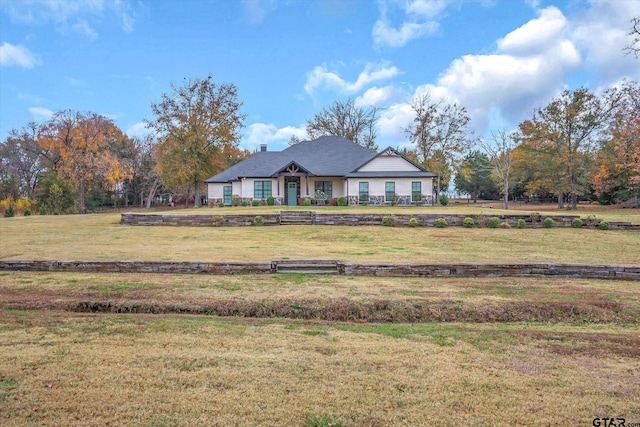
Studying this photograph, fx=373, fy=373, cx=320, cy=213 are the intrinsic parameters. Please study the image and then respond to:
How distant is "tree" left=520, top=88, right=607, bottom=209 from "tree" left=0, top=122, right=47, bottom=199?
5278 centimetres

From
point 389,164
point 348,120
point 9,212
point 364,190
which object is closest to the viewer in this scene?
point 9,212

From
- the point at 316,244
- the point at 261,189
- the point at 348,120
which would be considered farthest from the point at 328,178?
the point at 348,120

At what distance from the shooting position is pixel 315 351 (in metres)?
4.48

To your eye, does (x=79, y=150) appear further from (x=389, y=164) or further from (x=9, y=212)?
(x=389, y=164)

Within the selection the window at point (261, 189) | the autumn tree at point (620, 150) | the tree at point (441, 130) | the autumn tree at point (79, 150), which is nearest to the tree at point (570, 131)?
the autumn tree at point (620, 150)

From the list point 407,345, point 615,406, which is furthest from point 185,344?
point 615,406

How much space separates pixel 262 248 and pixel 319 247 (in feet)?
6.34

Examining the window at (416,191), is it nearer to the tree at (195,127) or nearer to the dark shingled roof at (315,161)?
the dark shingled roof at (315,161)

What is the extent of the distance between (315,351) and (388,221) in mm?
13647

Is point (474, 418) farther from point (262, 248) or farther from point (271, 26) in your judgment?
point (271, 26)

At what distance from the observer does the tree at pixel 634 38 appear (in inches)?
770

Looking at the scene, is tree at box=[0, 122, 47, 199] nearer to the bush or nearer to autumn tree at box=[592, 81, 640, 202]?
the bush

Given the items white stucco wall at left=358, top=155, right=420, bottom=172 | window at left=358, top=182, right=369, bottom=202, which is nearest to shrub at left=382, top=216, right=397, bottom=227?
window at left=358, top=182, right=369, bottom=202

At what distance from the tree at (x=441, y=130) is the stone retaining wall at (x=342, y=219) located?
20383 mm
